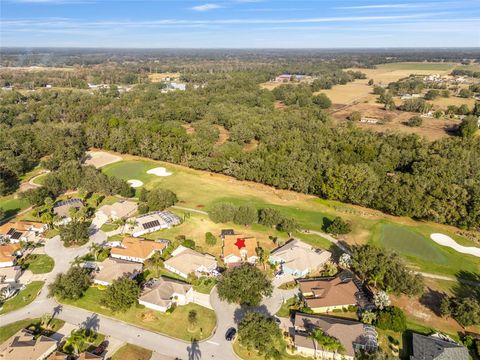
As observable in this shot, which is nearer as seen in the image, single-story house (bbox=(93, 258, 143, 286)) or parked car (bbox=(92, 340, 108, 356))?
parked car (bbox=(92, 340, 108, 356))

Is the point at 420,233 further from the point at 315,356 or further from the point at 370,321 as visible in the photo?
the point at 315,356

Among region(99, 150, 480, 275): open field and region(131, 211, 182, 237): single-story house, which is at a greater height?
region(131, 211, 182, 237): single-story house

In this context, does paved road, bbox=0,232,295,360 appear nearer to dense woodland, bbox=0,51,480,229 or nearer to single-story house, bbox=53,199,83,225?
single-story house, bbox=53,199,83,225

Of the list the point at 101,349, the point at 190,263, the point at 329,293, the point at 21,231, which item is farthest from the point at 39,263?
the point at 329,293

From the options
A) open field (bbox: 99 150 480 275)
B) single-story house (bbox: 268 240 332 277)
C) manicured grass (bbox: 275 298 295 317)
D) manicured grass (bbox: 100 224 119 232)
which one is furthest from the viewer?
manicured grass (bbox: 100 224 119 232)

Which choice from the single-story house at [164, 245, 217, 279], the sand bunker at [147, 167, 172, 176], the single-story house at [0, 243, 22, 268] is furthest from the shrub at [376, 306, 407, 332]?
the sand bunker at [147, 167, 172, 176]

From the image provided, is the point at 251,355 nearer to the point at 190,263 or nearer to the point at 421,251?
the point at 190,263

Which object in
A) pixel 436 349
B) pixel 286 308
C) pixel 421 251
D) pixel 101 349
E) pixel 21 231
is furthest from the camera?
pixel 21 231

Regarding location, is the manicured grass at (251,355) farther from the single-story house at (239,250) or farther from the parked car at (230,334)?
the single-story house at (239,250)
